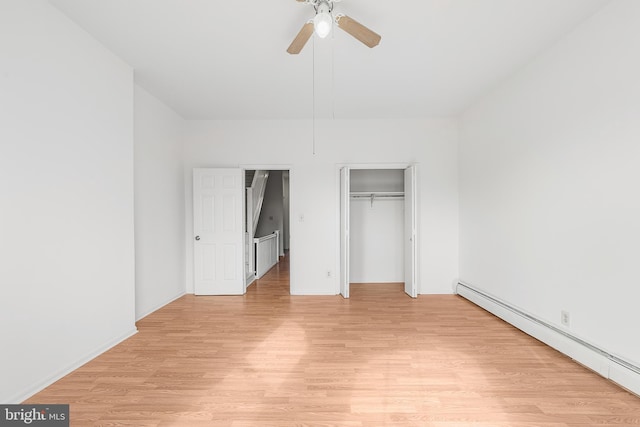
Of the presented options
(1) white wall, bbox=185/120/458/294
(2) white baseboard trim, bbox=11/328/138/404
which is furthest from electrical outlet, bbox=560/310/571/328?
(2) white baseboard trim, bbox=11/328/138/404

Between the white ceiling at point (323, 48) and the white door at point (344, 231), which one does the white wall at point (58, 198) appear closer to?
the white ceiling at point (323, 48)

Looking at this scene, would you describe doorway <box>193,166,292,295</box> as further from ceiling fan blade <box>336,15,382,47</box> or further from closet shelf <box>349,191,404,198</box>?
ceiling fan blade <box>336,15,382,47</box>

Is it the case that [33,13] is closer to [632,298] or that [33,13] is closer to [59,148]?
[59,148]

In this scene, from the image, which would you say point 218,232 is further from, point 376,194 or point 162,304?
point 376,194

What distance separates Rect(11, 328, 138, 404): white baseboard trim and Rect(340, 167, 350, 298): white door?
292cm

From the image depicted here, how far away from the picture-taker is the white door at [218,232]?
15.2 ft

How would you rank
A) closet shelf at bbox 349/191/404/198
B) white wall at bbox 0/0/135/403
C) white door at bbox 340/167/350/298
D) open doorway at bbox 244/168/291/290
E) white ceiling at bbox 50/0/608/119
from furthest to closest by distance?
open doorway at bbox 244/168/291/290, closet shelf at bbox 349/191/404/198, white door at bbox 340/167/350/298, white ceiling at bbox 50/0/608/119, white wall at bbox 0/0/135/403

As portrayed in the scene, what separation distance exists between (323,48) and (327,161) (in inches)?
84.1

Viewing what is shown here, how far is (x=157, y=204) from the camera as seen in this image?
3.94 meters

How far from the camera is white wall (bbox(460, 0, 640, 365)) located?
2082 millimetres

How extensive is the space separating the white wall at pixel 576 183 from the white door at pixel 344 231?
2.02m

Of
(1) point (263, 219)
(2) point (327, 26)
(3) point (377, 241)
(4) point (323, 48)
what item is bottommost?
(3) point (377, 241)

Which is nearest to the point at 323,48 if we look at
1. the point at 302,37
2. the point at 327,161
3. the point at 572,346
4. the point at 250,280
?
the point at 302,37

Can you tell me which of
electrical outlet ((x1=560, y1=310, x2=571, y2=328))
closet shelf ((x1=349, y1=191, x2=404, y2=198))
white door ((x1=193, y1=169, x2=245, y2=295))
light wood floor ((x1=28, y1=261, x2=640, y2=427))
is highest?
closet shelf ((x1=349, y1=191, x2=404, y2=198))
